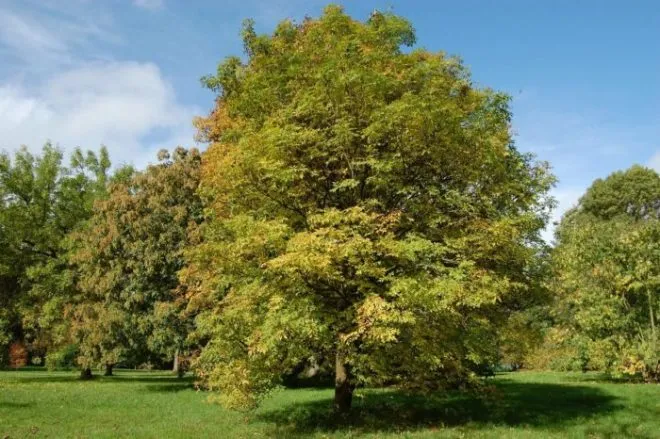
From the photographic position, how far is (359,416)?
16.9 meters

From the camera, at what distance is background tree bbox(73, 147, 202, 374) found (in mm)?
28594

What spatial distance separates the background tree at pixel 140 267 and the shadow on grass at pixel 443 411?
10.9 meters

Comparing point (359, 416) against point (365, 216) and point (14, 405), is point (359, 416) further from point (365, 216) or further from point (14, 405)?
point (14, 405)

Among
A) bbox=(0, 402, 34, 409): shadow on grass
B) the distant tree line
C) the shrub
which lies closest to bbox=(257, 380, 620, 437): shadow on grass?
the distant tree line

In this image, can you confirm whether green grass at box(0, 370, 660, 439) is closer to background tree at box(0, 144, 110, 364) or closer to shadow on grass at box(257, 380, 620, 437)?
shadow on grass at box(257, 380, 620, 437)

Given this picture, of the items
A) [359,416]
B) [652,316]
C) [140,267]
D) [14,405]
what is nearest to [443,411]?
[359,416]

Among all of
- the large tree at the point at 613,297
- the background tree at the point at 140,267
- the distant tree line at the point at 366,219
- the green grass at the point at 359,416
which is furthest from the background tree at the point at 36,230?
the large tree at the point at 613,297

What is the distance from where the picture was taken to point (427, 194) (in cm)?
1600

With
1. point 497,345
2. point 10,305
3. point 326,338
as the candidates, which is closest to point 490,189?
point 497,345

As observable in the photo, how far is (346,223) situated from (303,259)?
2.19m

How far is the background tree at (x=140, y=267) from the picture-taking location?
2859 centimetres

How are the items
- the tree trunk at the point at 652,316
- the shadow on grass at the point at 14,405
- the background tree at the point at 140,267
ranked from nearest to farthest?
1. the shadow on grass at the point at 14,405
2. the tree trunk at the point at 652,316
3. the background tree at the point at 140,267

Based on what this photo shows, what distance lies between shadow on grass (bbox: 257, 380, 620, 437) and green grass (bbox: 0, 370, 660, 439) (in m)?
0.03

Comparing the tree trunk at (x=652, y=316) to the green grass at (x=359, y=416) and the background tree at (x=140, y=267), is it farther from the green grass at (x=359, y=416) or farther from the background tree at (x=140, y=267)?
the background tree at (x=140, y=267)
